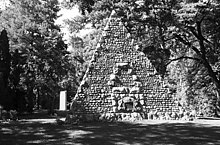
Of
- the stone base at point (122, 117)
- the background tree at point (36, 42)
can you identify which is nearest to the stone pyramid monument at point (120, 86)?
the stone base at point (122, 117)

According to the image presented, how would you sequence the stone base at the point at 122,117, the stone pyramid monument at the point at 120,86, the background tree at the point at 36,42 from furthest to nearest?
the background tree at the point at 36,42, the stone pyramid monument at the point at 120,86, the stone base at the point at 122,117

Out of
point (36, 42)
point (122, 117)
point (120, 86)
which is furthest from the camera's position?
point (36, 42)

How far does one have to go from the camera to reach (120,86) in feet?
47.4

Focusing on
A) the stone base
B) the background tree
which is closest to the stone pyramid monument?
the stone base

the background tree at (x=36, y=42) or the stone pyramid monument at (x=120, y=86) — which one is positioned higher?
the background tree at (x=36, y=42)

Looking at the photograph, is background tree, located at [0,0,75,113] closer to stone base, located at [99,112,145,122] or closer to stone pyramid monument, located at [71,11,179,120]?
stone pyramid monument, located at [71,11,179,120]

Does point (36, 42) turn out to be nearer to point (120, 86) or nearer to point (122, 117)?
point (120, 86)

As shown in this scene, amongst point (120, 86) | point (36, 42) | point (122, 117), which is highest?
point (36, 42)

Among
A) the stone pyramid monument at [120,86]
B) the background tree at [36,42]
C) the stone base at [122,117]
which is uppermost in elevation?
the background tree at [36,42]

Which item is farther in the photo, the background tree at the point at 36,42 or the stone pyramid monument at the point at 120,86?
the background tree at the point at 36,42

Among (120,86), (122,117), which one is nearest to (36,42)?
(120,86)

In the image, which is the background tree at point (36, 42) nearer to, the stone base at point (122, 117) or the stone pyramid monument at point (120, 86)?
the stone pyramid monument at point (120, 86)

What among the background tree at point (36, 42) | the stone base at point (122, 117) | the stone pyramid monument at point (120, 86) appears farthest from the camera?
the background tree at point (36, 42)

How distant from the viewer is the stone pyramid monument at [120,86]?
13.9 m
